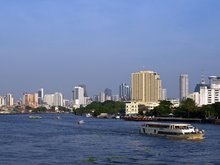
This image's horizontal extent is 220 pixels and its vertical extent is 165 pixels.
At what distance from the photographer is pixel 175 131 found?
1930 inches

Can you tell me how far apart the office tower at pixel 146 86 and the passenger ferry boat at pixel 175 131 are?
137 m

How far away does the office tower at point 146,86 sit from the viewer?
192 metres

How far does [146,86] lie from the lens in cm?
19312

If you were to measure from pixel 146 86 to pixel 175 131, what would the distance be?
14433 cm

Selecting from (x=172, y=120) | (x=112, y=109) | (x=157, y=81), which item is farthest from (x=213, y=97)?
(x=172, y=120)

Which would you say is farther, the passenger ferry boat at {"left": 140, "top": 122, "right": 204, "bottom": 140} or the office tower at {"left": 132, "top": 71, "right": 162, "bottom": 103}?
the office tower at {"left": 132, "top": 71, "right": 162, "bottom": 103}

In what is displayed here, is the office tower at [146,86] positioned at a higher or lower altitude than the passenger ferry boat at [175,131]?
higher

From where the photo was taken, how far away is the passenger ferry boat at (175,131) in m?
47.0

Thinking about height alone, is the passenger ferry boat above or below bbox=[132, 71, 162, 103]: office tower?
below

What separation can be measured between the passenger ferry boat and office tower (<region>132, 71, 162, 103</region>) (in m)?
137

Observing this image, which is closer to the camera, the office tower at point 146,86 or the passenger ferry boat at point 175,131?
the passenger ferry boat at point 175,131

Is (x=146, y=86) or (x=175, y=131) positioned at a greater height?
(x=146, y=86)

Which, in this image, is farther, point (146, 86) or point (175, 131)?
point (146, 86)

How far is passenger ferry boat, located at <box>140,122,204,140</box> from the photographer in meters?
47.0
